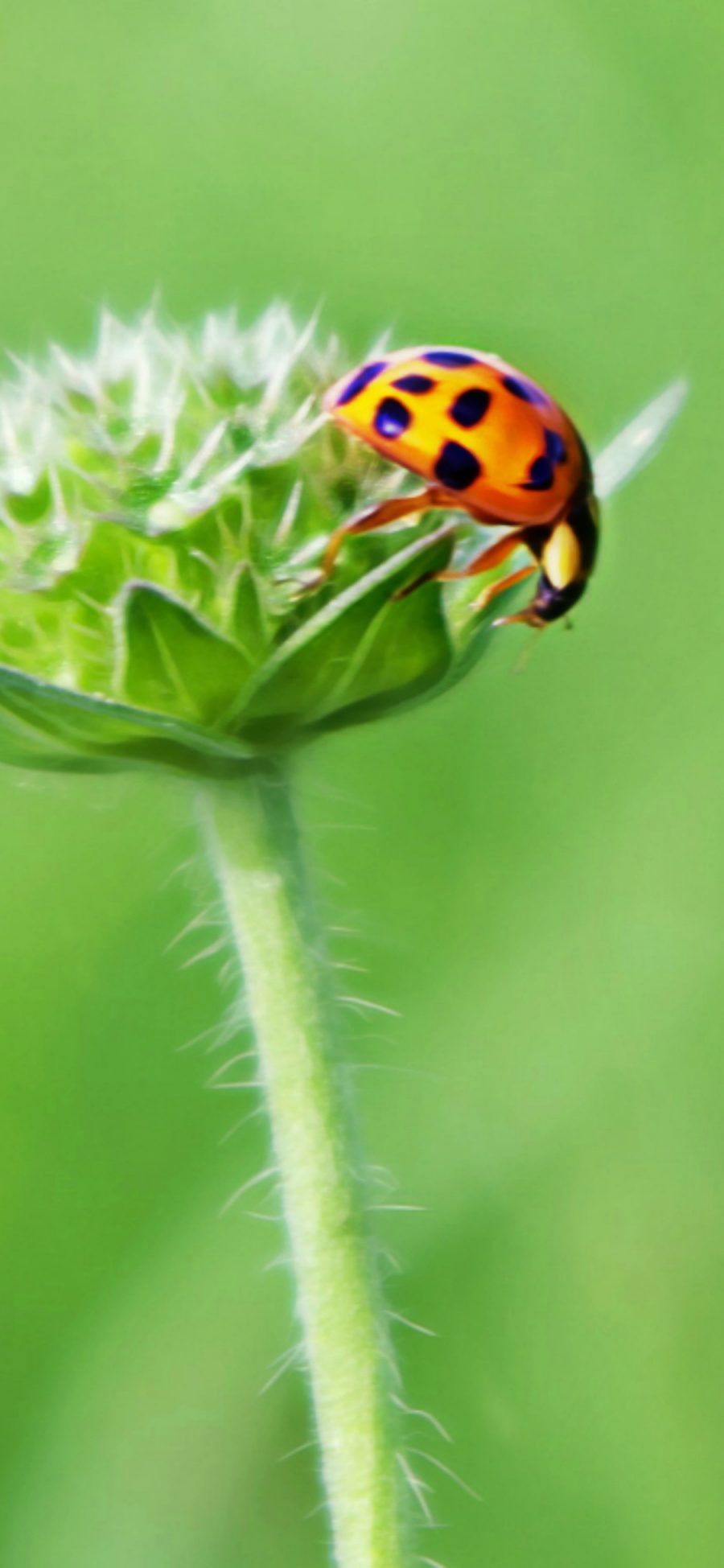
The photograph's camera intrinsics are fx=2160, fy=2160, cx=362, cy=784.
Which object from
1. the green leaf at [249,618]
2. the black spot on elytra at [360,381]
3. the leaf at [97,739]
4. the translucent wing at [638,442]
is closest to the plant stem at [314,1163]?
the leaf at [97,739]

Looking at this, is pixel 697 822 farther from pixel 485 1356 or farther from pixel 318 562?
pixel 318 562

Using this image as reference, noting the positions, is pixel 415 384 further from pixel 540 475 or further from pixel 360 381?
pixel 540 475

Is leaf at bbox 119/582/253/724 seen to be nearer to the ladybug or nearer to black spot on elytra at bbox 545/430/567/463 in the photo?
the ladybug

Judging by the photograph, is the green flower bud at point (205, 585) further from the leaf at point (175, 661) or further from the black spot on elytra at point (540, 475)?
the black spot on elytra at point (540, 475)

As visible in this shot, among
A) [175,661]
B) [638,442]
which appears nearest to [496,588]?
[638,442]

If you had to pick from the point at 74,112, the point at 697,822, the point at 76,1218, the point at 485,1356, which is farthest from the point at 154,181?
the point at 485,1356

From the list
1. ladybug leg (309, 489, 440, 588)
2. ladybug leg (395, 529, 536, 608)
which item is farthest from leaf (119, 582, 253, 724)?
ladybug leg (395, 529, 536, 608)

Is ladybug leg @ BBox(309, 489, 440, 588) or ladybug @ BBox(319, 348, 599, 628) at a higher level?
ladybug @ BBox(319, 348, 599, 628)
